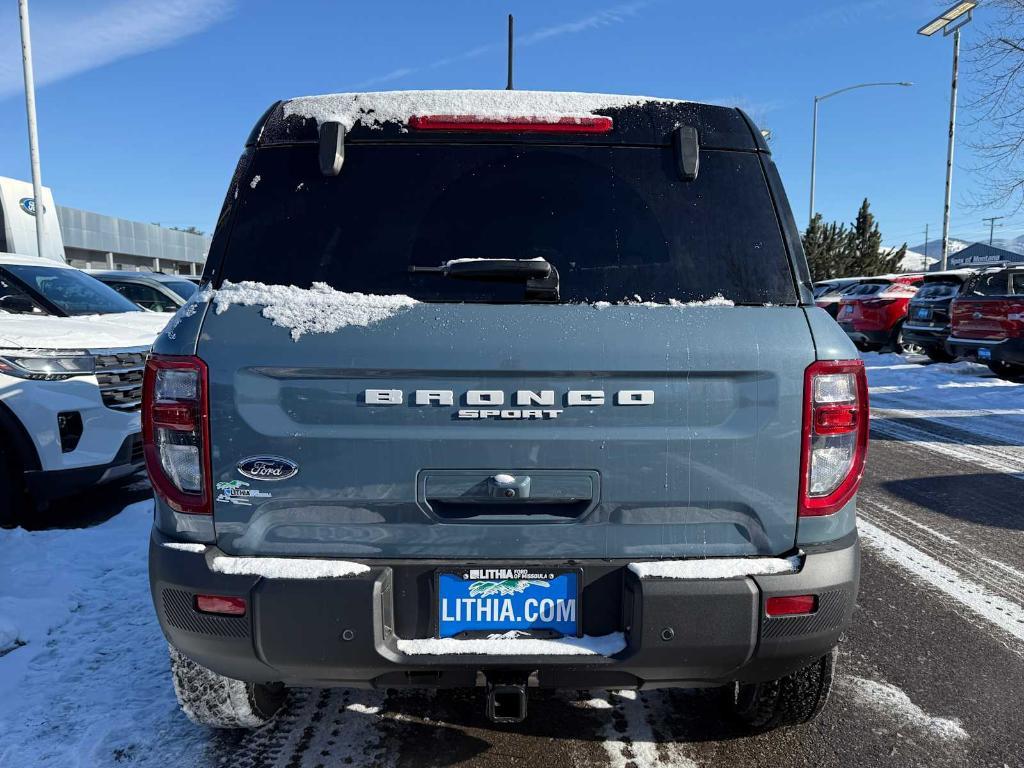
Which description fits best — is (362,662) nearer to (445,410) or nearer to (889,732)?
(445,410)

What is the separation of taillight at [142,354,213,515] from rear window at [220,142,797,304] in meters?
0.33

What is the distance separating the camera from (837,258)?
44.0 m

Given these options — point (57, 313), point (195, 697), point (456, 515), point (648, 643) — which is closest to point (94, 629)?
point (195, 697)

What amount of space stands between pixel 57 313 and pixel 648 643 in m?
5.50

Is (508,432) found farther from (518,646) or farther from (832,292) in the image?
(832,292)

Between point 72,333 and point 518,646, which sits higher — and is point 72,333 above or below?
above

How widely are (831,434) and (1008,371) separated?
1169 cm

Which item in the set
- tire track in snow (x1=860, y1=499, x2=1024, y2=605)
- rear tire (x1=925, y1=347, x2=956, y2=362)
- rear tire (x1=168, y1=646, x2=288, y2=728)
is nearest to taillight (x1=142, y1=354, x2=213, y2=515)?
rear tire (x1=168, y1=646, x2=288, y2=728)

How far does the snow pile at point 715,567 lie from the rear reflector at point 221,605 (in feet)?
3.47

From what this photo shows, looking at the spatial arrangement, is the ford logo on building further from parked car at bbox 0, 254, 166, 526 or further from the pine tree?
the pine tree

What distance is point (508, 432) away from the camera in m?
1.90

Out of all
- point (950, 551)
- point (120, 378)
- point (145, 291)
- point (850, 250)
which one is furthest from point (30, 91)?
point (850, 250)

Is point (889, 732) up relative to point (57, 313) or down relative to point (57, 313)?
down

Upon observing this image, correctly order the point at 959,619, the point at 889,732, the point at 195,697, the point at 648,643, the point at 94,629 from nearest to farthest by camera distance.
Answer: the point at 648,643 → the point at 195,697 → the point at 889,732 → the point at 94,629 → the point at 959,619
